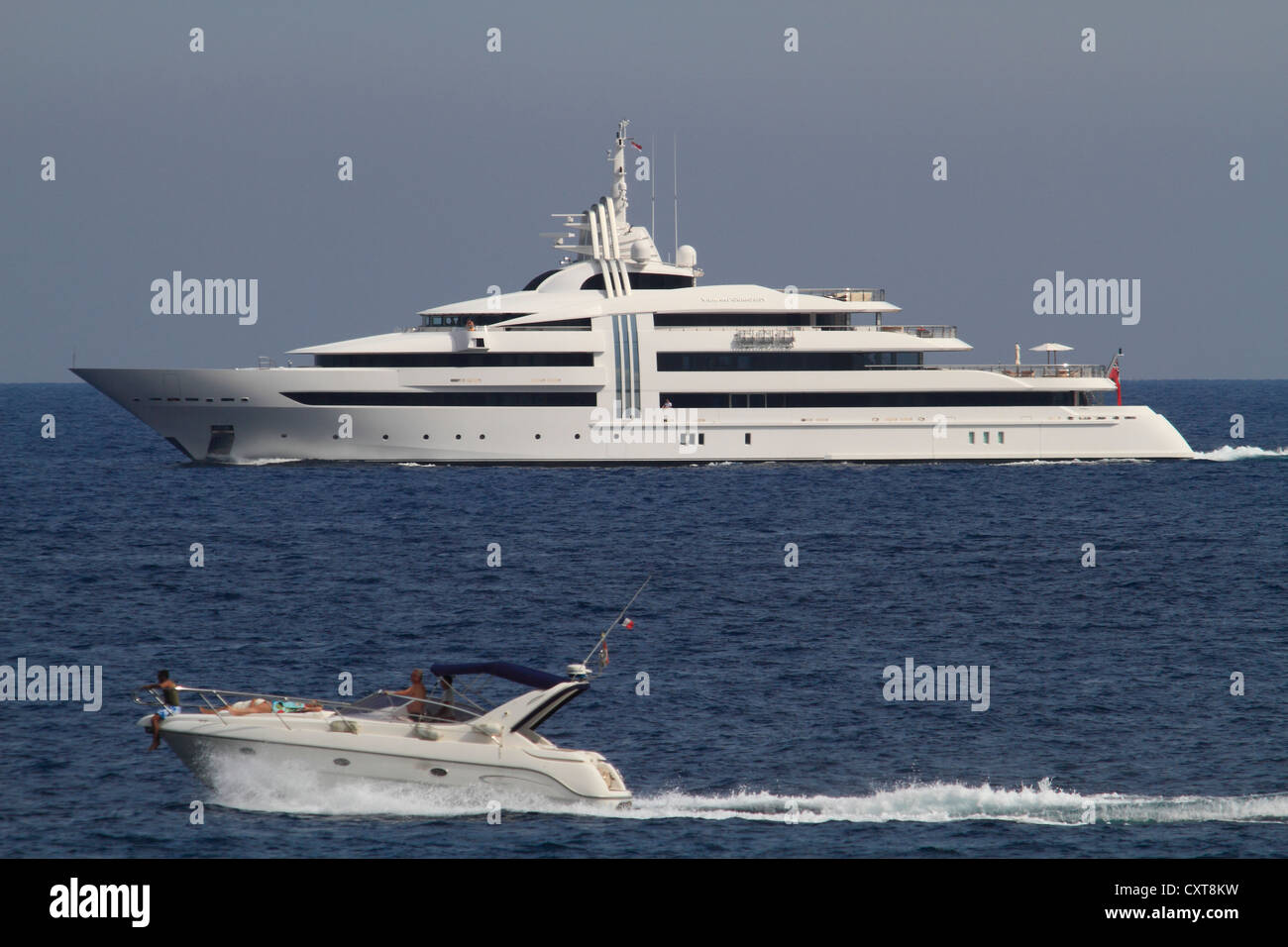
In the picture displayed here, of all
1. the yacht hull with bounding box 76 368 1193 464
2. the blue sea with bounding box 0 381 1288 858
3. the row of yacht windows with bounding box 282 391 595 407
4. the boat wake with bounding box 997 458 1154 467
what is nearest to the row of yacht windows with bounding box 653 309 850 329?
the yacht hull with bounding box 76 368 1193 464

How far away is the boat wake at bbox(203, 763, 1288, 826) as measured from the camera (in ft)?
65.4

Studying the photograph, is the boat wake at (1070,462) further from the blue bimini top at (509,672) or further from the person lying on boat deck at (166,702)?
the person lying on boat deck at (166,702)

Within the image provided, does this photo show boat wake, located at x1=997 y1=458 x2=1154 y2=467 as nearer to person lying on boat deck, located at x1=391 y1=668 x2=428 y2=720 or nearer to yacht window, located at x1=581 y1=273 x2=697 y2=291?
yacht window, located at x1=581 y1=273 x2=697 y2=291

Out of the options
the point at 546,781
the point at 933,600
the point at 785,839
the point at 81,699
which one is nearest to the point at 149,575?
the point at 81,699

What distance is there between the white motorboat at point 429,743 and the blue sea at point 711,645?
1.04 ft

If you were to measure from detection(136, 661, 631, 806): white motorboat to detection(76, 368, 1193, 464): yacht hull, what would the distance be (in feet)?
128

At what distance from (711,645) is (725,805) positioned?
10080 millimetres

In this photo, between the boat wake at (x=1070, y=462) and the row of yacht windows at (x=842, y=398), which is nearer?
the row of yacht windows at (x=842, y=398)

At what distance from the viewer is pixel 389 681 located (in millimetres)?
26453

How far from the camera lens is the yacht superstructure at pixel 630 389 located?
59156 millimetres

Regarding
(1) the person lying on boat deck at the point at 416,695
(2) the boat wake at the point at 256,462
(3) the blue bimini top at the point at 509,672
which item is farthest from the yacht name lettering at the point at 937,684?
(2) the boat wake at the point at 256,462

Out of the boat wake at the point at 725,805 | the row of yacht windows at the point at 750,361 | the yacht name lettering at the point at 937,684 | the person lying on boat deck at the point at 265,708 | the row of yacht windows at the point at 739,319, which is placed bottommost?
the boat wake at the point at 725,805
